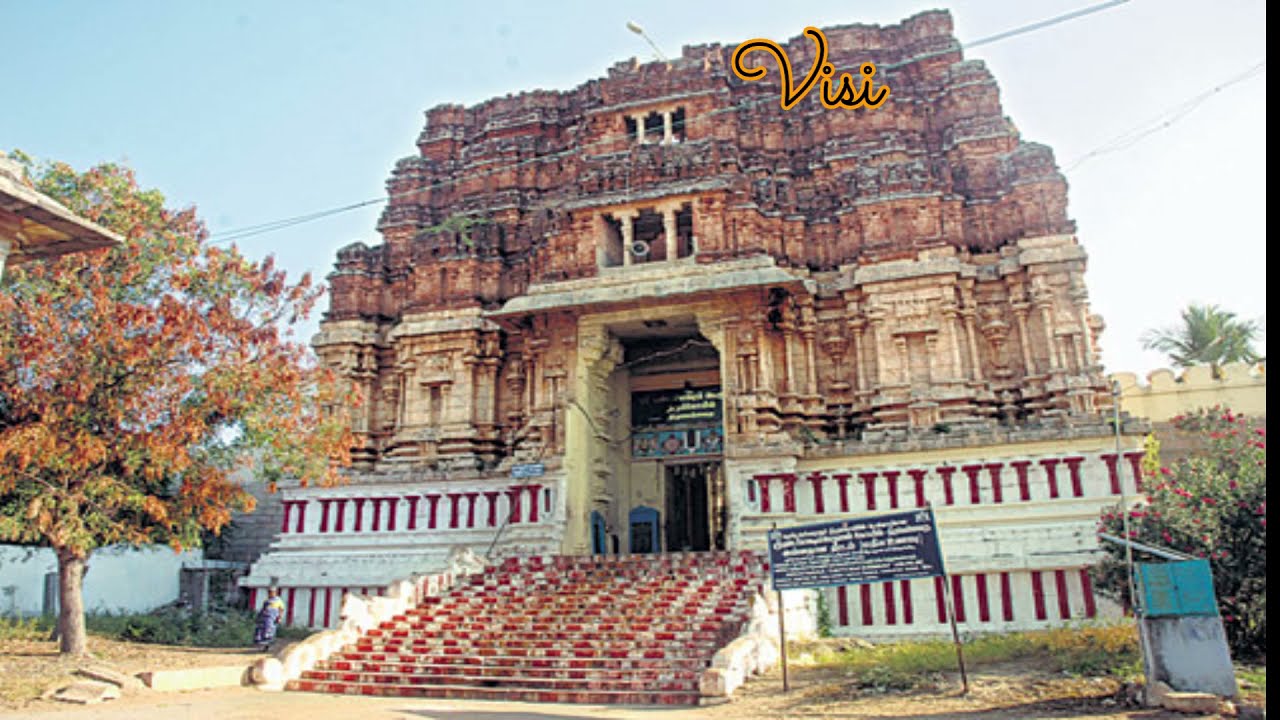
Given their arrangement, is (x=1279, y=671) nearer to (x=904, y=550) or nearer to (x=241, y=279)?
(x=904, y=550)

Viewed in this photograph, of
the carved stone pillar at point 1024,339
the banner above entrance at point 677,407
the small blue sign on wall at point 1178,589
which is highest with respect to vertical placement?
the carved stone pillar at point 1024,339

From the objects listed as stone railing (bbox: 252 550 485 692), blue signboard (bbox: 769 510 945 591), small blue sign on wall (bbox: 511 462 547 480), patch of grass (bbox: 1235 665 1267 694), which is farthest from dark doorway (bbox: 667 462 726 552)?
patch of grass (bbox: 1235 665 1267 694)

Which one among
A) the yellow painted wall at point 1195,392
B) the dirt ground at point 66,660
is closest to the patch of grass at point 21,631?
the dirt ground at point 66,660

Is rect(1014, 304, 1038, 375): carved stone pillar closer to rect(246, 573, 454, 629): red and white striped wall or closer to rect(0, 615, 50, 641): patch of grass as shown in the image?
rect(246, 573, 454, 629): red and white striped wall

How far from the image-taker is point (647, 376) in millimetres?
25469

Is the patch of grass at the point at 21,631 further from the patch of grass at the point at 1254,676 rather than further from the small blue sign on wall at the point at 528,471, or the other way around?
the patch of grass at the point at 1254,676

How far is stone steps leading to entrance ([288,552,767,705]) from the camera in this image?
44.4ft

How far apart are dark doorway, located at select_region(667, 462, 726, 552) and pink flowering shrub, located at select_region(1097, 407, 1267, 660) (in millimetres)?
11194

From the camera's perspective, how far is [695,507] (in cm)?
2505

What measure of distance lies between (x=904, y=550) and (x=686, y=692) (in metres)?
3.62

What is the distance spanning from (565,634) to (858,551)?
5544 millimetres

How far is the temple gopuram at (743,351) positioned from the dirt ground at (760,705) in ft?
20.9

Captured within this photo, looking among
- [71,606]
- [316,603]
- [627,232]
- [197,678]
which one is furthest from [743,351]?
[71,606]

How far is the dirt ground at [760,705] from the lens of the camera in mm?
10609
